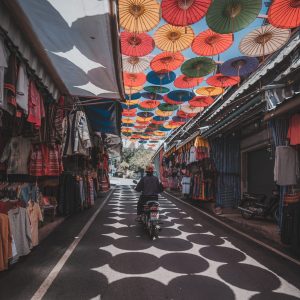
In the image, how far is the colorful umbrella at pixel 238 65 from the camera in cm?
741

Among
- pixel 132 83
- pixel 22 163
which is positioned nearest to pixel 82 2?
pixel 22 163

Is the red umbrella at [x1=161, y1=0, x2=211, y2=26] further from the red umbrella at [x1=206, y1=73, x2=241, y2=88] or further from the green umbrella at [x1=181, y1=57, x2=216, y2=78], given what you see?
the red umbrella at [x1=206, y1=73, x2=241, y2=88]

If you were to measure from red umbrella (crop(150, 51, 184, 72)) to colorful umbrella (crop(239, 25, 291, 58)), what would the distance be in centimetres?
186

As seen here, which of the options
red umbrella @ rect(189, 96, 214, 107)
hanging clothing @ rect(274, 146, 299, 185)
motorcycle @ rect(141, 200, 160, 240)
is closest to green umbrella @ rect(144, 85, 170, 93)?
red umbrella @ rect(189, 96, 214, 107)

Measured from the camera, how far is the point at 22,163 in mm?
5844

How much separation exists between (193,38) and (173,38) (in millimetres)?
556

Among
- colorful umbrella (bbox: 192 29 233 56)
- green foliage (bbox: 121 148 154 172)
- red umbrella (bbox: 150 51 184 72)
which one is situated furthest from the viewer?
green foliage (bbox: 121 148 154 172)

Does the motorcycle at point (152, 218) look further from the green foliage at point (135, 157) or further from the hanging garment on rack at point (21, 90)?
the green foliage at point (135, 157)

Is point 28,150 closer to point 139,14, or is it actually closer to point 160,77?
point 139,14

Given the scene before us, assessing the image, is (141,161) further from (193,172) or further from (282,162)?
(282,162)

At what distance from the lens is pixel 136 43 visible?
22.3 feet

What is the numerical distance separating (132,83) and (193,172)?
5.87m

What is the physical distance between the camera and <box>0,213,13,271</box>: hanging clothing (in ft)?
12.8

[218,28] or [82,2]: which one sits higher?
[218,28]
